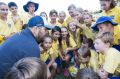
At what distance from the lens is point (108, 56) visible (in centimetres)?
404

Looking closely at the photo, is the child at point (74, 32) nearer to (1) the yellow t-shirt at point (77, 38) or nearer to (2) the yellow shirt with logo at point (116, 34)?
(1) the yellow t-shirt at point (77, 38)

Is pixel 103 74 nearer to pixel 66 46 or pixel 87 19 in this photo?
pixel 87 19

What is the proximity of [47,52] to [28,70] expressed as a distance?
16.5 ft

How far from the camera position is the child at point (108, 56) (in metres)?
4.02

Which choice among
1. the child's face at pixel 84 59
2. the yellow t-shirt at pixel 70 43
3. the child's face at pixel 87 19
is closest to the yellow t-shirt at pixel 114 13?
the child's face at pixel 84 59

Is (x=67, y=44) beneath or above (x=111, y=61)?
beneath

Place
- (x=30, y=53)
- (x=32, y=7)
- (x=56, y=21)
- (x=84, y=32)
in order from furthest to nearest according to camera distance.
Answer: (x=56, y=21)
(x=32, y=7)
(x=84, y=32)
(x=30, y=53)

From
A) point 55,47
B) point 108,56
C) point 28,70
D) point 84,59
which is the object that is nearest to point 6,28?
point 55,47

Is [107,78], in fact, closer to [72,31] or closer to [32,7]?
[72,31]

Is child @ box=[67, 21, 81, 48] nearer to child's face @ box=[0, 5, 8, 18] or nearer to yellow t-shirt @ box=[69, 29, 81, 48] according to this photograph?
yellow t-shirt @ box=[69, 29, 81, 48]

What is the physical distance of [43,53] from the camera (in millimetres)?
6828

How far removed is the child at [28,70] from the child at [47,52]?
473cm

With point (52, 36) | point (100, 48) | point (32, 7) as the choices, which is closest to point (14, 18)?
point (32, 7)

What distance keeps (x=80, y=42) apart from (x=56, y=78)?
3.27 feet
